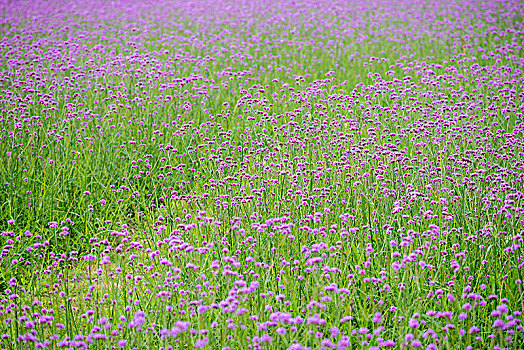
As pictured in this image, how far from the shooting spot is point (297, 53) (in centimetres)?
855

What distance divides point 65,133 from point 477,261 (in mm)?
3733

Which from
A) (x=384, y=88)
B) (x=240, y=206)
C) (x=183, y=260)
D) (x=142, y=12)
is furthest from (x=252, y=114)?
(x=142, y=12)

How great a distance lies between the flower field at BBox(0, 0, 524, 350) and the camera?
8.43 feet

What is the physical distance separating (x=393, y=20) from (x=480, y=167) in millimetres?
8336

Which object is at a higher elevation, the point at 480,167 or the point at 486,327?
the point at 480,167

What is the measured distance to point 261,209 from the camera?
3549 millimetres

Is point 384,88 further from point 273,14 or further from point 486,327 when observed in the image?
point 273,14

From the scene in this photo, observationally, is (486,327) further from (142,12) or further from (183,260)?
(142,12)

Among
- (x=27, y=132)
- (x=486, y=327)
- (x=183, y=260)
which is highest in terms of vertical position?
(x=27, y=132)

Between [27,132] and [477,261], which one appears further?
[27,132]

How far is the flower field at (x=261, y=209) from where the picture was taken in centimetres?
257

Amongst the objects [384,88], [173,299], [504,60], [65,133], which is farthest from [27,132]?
[504,60]

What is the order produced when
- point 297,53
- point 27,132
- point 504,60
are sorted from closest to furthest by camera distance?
1. point 27,132
2. point 504,60
3. point 297,53

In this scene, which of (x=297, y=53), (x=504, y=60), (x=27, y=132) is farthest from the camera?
(x=297, y=53)
